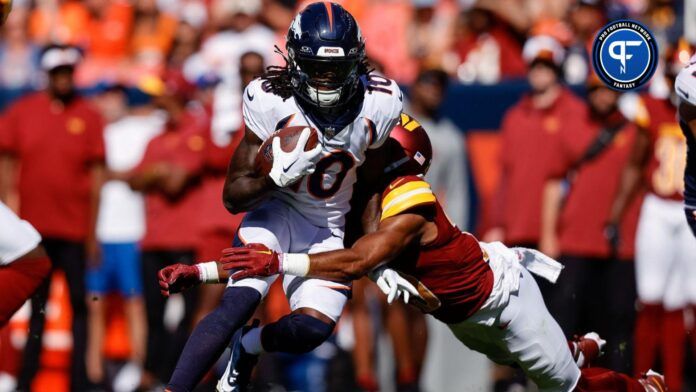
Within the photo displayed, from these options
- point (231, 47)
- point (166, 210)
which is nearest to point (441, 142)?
point (166, 210)

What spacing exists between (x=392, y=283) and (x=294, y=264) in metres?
0.45

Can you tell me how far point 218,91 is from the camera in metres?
9.86

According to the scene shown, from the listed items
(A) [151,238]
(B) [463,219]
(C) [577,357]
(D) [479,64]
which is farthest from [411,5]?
(C) [577,357]

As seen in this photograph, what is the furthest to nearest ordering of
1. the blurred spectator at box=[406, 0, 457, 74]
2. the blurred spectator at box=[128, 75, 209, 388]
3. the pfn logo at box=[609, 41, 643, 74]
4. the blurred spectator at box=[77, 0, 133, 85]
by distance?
the blurred spectator at box=[77, 0, 133, 85] → the blurred spectator at box=[406, 0, 457, 74] → the blurred spectator at box=[128, 75, 209, 388] → the pfn logo at box=[609, 41, 643, 74]

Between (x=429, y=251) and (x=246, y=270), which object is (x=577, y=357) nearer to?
(x=429, y=251)

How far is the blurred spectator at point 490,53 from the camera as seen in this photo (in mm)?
11148

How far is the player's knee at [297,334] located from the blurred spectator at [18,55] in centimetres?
627

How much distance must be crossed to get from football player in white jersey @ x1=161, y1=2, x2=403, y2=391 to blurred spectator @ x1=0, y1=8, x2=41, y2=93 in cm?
602

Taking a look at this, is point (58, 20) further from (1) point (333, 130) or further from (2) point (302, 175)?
(2) point (302, 175)

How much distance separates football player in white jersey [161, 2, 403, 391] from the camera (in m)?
6.01

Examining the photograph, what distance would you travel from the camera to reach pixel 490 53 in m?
11.2

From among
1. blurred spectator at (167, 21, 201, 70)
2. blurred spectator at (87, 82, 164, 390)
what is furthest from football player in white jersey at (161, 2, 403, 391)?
blurred spectator at (167, 21, 201, 70)

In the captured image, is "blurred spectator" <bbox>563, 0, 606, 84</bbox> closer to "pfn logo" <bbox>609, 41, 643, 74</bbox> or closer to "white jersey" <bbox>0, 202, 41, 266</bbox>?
"pfn logo" <bbox>609, 41, 643, 74</bbox>

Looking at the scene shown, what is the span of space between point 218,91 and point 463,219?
1940mm
